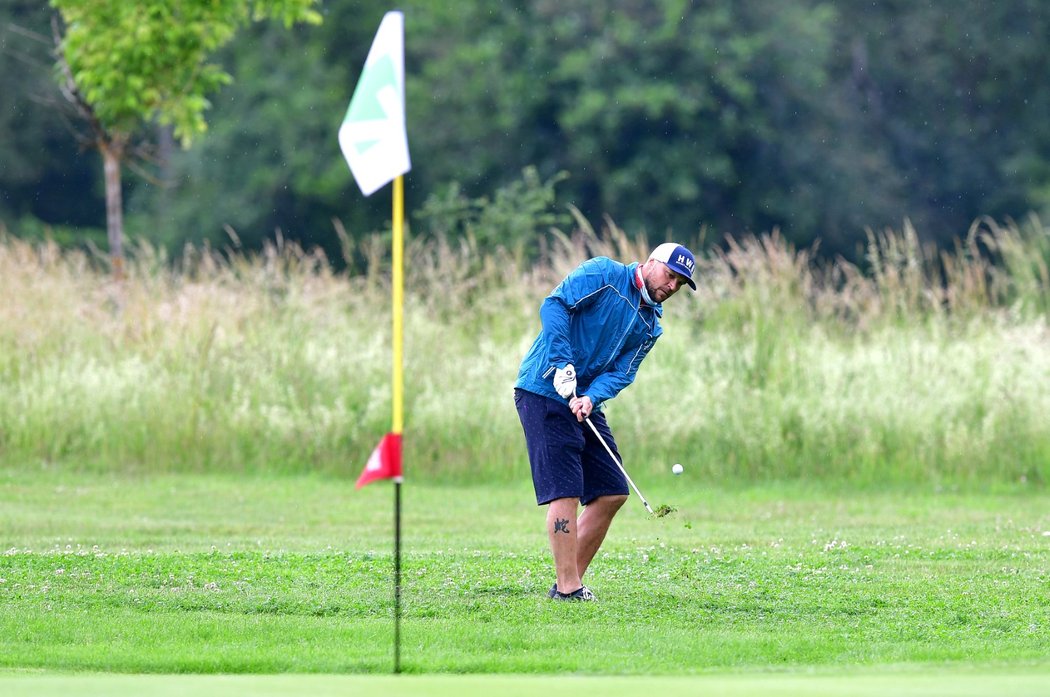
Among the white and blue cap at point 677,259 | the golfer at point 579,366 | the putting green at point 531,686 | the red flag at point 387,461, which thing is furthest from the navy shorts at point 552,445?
the putting green at point 531,686

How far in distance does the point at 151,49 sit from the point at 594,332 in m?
10.6

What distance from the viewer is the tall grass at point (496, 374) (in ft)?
51.8

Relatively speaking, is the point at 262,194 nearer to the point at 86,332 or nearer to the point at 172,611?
the point at 86,332

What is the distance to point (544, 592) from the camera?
8953 millimetres

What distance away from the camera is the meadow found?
8484 mm

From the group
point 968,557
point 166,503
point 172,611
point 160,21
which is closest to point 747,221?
point 160,21

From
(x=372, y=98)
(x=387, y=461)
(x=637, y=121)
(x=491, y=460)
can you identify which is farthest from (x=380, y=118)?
(x=637, y=121)

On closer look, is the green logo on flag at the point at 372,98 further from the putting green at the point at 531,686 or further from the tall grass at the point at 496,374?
the tall grass at the point at 496,374

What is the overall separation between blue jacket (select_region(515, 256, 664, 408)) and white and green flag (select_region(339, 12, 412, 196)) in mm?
1780

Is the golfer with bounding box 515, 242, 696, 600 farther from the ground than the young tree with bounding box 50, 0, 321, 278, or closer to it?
closer to it

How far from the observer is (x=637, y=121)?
123ft

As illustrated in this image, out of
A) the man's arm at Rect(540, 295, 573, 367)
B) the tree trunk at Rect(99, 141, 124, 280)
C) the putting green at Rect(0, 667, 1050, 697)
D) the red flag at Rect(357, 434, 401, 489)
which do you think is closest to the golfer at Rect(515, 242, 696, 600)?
the man's arm at Rect(540, 295, 573, 367)

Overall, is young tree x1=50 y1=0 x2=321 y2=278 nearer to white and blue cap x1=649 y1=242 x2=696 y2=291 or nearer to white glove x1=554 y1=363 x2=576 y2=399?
white and blue cap x1=649 y1=242 x2=696 y2=291

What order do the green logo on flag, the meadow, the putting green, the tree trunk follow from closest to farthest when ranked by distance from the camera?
the putting green, the green logo on flag, the meadow, the tree trunk
